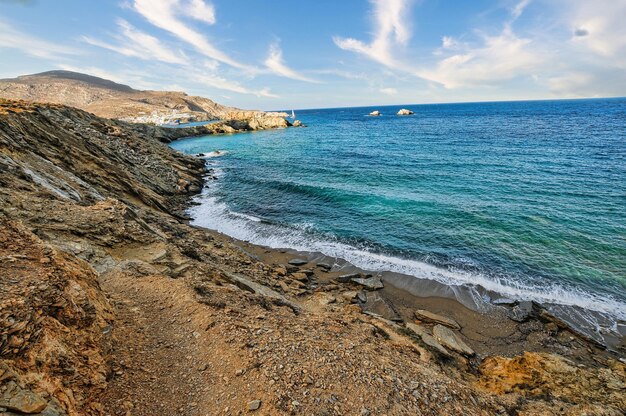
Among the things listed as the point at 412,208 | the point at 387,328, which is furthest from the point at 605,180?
the point at 387,328

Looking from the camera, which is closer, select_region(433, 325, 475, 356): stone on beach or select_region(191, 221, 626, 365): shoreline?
select_region(433, 325, 475, 356): stone on beach

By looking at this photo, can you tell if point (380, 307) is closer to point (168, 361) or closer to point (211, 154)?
point (168, 361)

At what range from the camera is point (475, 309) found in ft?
52.8

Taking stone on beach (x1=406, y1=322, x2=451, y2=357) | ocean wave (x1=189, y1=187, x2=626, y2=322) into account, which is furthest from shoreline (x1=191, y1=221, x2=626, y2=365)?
stone on beach (x1=406, y1=322, x2=451, y2=357)

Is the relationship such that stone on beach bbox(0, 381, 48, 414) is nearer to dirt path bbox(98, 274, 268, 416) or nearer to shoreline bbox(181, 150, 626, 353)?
dirt path bbox(98, 274, 268, 416)

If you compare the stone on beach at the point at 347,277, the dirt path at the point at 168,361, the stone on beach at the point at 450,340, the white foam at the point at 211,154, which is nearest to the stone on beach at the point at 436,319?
the stone on beach at the point at 450,340

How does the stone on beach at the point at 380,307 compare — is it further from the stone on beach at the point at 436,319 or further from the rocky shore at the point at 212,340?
the stone on beach at the point at 436,319

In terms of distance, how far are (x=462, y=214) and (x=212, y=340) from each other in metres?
24.7

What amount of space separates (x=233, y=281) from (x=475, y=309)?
13.1m

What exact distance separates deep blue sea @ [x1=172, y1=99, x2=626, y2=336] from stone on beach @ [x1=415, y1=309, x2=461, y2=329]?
3.62m

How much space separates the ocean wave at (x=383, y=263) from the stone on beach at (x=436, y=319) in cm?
346

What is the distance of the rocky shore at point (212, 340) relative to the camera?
587 cm

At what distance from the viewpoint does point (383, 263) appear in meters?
20.4

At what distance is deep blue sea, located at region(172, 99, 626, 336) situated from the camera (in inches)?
732
